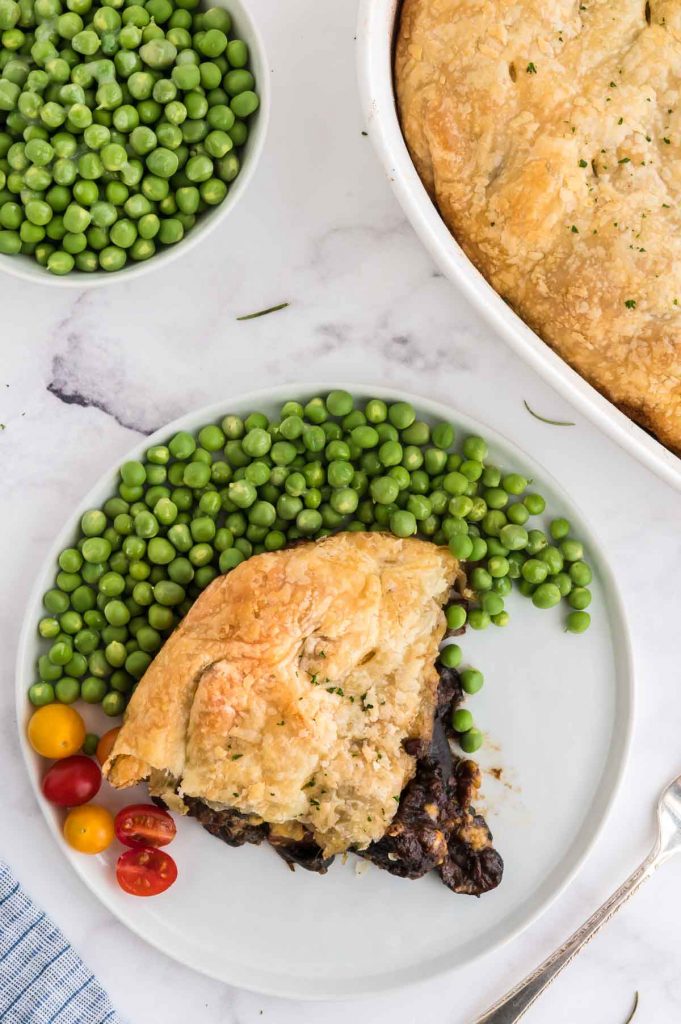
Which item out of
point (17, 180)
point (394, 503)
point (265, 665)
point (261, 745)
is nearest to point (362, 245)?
point (394, 503)

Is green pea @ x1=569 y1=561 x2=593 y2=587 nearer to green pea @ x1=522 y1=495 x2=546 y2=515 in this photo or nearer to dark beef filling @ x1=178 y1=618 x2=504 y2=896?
green pea @ x1=522 y1=495 x2=546 y2=515

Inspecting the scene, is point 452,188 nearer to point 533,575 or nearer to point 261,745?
point 533,575

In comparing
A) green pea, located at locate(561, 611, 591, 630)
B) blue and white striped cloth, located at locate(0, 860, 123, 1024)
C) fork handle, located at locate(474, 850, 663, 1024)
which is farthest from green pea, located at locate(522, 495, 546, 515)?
blue and white striped cloth, located at locate(0, 860, 123, 1024)

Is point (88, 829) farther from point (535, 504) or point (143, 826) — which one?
point (535, 504)

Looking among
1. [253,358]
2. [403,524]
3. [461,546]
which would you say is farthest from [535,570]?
[253,358]

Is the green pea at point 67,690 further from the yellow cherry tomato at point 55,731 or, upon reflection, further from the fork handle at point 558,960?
the fork handle at point 558,960

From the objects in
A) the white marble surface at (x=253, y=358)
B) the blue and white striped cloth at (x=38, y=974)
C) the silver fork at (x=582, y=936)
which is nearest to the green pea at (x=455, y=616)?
the white marble surface at (x=253, y=358)

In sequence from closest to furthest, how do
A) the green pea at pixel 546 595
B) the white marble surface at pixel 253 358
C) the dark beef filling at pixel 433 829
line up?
1. the dark beef filling at pixel 433 829
2. the green pea at pixel 546 595
3. the white marble surface at pixel 253 358
